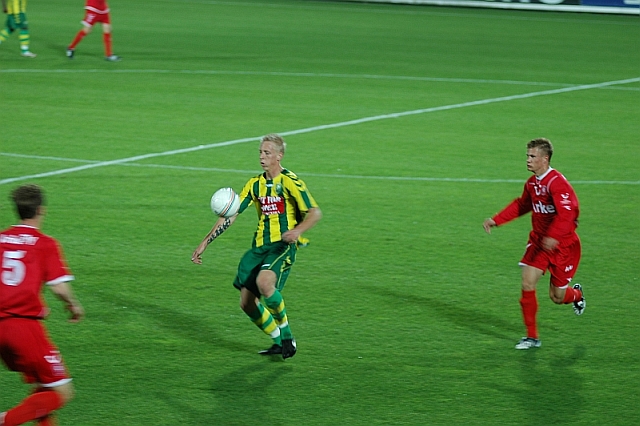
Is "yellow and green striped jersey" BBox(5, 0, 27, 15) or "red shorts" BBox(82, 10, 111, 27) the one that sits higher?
"yellow and green striped jersey" BBox(5, 0, 27, 15)

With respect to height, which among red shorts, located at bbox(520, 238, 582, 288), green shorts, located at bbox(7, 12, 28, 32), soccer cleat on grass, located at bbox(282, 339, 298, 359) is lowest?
soccer cleat on grass, located at bbox(282, 339, 298, 359)

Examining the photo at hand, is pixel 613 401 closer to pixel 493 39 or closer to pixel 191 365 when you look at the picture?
pixel 191 365

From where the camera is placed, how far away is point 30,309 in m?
5.44

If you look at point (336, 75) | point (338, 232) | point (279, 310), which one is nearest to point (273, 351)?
point (279, 310)

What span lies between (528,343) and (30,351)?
12.7 ft

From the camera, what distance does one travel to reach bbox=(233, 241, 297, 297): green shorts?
287 inches

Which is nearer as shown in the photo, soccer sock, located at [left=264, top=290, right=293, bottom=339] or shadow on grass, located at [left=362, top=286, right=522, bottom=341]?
soccer sock, located at [left=264, top=290, right=293, bottom=339]

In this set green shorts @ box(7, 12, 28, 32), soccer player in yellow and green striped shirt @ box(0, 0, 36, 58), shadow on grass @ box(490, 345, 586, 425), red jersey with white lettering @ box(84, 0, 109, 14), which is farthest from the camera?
red jersey with white lettering @ box(84, 0, 109, 14)

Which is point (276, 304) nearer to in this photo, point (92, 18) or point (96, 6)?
point (92, 18)

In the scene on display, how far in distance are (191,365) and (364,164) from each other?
7.15m

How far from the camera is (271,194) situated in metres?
→ 7.36

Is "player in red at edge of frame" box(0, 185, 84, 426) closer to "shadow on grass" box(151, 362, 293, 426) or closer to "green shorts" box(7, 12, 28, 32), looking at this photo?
"shadow on grass" box(151, 362, 293, 426)

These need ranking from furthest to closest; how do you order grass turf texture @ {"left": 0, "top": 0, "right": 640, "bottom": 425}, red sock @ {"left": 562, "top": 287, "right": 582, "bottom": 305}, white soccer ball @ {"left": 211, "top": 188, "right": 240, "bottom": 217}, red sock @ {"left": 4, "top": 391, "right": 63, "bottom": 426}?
red sock @ {"left": 562, "top": 287, "right": 582, "bottom": 305}
white soccer ball @ {"left": 211, "top": 188, "right": 240, "bottom": 217}
grass turf texture @ {"left": 0, "top": 0, "right": 640, "bottom": 425}
red sock @ {"left": 4, "top": 391, "right": 63, "bottom": 426}

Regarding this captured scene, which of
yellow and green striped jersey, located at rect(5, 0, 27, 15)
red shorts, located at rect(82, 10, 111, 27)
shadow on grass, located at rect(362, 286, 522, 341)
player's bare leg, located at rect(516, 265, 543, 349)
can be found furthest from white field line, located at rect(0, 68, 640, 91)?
player's bare leg, located at rect(516, 265, 543, 349)
